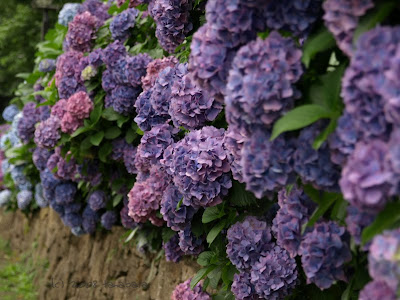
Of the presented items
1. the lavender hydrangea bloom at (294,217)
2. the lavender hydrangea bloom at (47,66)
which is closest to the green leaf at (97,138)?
the lavender hydrangea bloom at (47,66)

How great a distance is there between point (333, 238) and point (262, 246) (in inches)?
23.4

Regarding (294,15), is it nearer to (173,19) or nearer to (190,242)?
(173,19)

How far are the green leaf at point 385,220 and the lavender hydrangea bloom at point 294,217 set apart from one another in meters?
0.41

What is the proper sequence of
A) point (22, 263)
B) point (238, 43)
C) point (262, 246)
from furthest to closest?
point (22, 263)
point (262, 246)
point (238, 43)

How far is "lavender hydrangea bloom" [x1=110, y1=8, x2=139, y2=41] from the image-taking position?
3405mm

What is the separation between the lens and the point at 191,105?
6.92 feet

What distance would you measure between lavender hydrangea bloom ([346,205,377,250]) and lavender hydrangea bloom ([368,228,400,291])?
0.42 ft

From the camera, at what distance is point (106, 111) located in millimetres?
3379

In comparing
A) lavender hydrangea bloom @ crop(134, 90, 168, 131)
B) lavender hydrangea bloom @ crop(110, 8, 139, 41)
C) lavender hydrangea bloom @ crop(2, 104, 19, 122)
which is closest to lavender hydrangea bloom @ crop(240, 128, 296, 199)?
lavender hydrangea bloom @ crop(134, 90, 168, 131)

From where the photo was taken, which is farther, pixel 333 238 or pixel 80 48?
pixel 80 48

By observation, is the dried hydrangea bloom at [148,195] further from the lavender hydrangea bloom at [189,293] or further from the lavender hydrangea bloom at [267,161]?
the lavender hydrangea bloom at [267,161]

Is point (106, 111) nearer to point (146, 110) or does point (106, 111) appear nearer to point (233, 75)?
point (146, 110)

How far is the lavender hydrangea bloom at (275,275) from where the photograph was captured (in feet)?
6.32

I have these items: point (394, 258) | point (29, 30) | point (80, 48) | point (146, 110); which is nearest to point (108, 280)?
point (80, 48)
